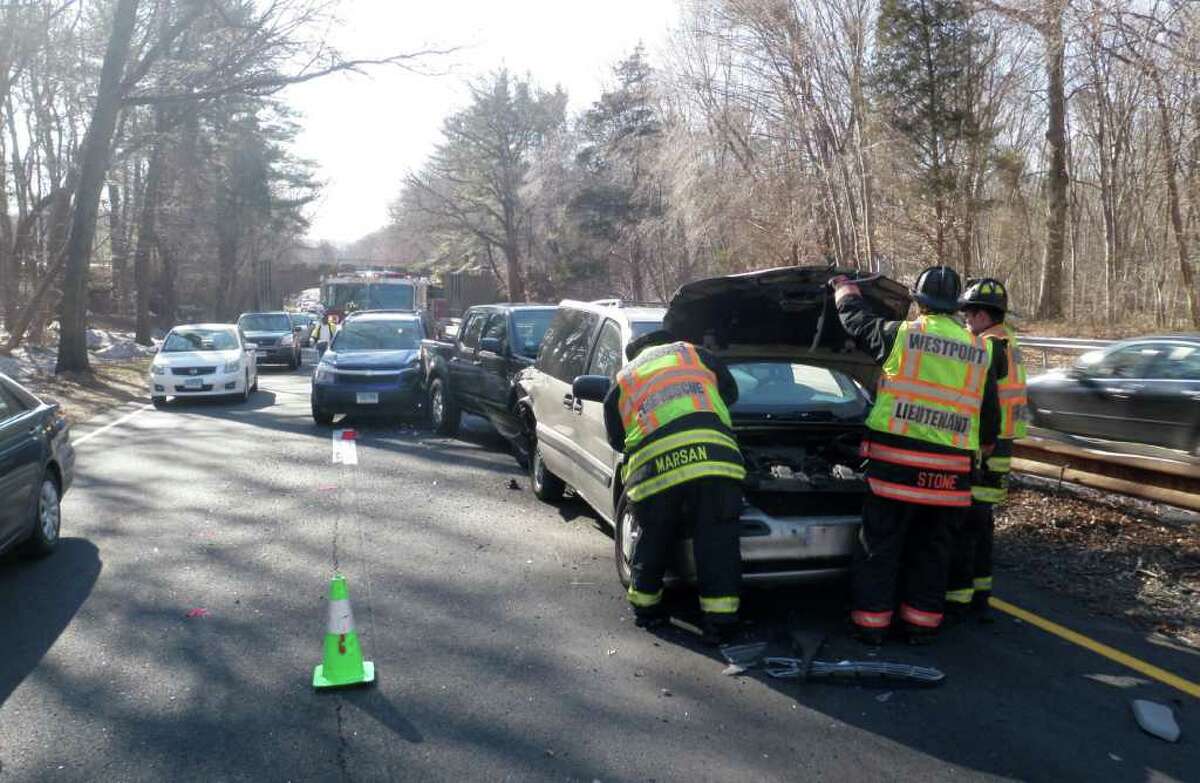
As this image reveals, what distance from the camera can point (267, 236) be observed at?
54781 millimetres

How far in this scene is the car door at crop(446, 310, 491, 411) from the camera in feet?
41.1

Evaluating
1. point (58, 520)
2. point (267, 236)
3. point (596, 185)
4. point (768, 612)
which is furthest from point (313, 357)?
point (768, 612)

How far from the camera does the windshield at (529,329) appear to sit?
1171 centimetres

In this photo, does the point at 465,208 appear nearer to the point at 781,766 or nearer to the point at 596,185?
the point at 596,185

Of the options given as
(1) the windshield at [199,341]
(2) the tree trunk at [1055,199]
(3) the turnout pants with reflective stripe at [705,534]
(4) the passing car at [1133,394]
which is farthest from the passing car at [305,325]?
(3) the turnout pants with reflective stripe at [705,534]

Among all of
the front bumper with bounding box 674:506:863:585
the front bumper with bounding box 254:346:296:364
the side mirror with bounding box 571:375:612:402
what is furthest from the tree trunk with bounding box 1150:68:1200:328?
the front bumper with bounding box 254:346:296:364

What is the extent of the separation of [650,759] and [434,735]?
945mm

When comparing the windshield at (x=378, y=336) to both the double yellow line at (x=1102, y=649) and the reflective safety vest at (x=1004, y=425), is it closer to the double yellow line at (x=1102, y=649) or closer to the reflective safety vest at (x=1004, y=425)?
the reflective safety vest at (x=1004, y=425)

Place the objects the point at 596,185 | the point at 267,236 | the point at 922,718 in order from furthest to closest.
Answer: the point at 267,236 → the point at 596,185 → the point at 922,718

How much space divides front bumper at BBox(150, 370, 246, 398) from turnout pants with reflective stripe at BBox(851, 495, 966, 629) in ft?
48.3

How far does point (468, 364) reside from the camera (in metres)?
12.7

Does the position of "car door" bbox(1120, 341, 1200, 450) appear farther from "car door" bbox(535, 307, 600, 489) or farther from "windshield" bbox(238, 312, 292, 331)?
"windshield" bbox(238, 312, 292, 331)

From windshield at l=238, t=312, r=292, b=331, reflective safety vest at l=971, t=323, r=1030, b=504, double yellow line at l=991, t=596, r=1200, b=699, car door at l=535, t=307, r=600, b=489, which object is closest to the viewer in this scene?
double yellow line at l=991, t=596, r=1200, b=699

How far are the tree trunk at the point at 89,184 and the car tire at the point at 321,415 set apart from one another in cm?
1084
